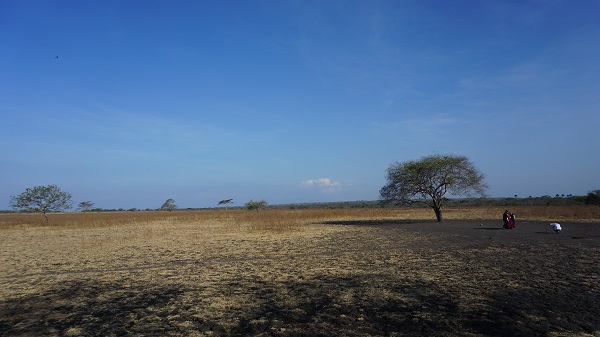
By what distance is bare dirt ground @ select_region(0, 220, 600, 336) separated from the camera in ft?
18.8

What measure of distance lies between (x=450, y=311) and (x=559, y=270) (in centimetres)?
541

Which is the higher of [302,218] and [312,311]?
[302,218]

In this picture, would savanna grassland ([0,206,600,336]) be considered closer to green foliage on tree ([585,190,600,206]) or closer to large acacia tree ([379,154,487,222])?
large acacia tree ([379,154,487,222])

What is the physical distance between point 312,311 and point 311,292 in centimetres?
137

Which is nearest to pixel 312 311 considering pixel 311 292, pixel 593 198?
pixel 311 292

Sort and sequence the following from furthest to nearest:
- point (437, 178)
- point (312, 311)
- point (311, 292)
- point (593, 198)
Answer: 1. point (593, 198)
2. point (437, 178)
3. point (311, 292)
4. point (312, 311)

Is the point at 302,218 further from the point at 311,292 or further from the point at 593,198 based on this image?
the point at 593,198

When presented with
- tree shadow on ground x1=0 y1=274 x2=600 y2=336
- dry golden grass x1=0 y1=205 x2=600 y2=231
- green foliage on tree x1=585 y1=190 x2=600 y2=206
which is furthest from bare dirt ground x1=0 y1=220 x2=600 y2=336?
green foliage on tree x1=585 y1=190 x2=600 y2=206

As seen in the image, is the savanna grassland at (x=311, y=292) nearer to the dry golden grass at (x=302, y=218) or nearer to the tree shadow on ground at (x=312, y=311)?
the tree shadow on ground at (x=312, y=311)

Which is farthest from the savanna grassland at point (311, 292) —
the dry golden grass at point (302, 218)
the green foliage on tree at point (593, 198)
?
the green foliage on tree at point (593, 198)

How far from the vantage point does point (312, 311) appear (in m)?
6.45

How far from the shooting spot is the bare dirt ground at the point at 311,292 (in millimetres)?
5738

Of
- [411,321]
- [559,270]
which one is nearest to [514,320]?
[411,321]

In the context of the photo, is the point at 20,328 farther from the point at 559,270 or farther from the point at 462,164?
the point at 462,164
